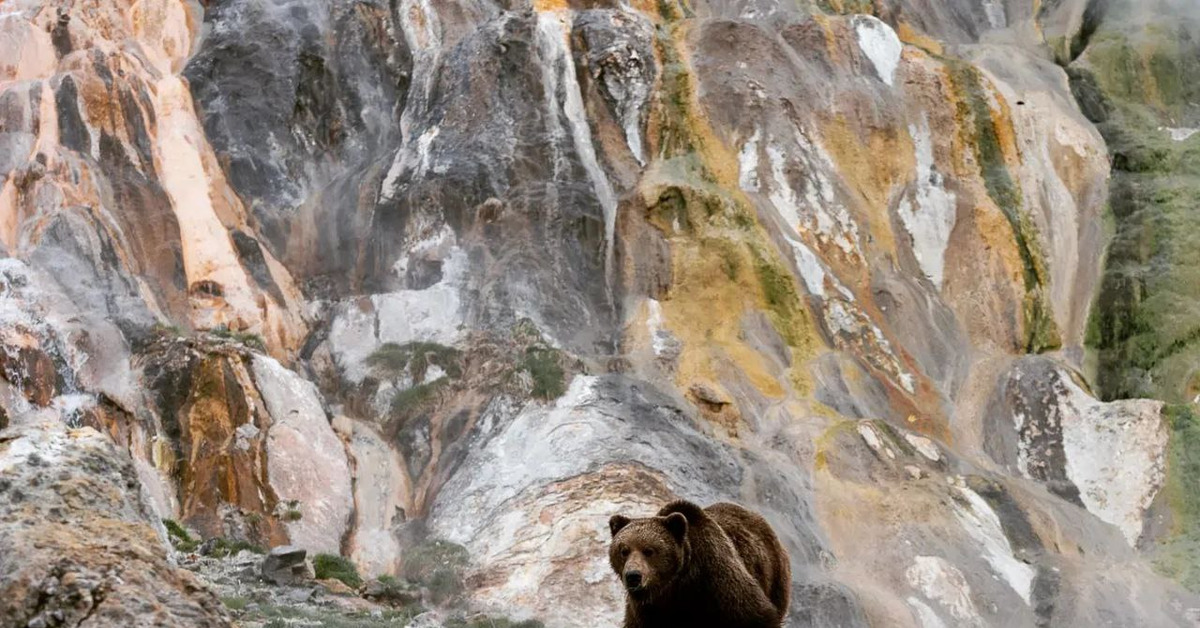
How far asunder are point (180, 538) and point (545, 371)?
8181mm

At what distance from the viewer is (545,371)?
2581cm

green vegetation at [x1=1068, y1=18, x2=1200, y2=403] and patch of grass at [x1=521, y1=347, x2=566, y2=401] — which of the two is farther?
green vegetation at [x1=1068, y1=18, x2=1200, y2=403]

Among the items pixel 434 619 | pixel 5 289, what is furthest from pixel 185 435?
pixel 434 619

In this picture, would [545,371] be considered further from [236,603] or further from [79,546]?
[79,546]

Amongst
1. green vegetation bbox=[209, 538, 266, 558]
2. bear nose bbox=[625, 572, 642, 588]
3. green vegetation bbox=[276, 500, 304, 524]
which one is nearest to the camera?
bear nose bbox=[625, 572, 642, 588]

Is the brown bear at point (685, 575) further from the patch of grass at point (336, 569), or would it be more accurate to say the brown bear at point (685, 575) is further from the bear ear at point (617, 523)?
the patch of grass at point (336, 569)

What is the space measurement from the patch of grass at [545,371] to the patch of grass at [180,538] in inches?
290

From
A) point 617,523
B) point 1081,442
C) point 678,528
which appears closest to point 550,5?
point 1081,442

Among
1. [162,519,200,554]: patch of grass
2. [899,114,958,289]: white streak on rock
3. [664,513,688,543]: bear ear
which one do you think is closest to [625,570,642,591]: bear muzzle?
[664,513,688,543]: bear ear

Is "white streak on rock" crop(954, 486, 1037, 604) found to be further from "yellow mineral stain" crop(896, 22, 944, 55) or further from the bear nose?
"yellow mineral stain" crop(896, 22, 944, 55)

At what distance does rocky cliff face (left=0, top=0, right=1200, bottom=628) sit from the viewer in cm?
2330

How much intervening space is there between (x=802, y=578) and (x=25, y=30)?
74.7 feet

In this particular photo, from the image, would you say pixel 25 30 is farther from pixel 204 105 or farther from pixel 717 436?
pixel 717 436

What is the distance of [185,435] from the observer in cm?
2311
